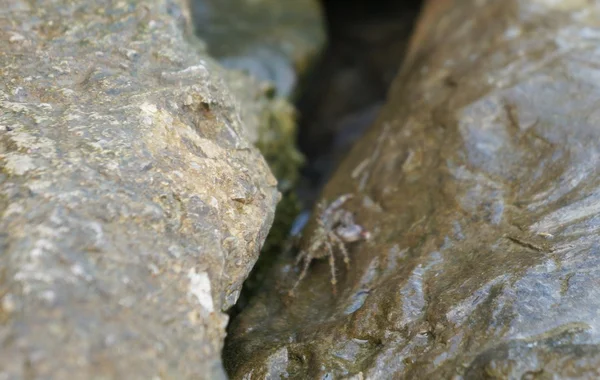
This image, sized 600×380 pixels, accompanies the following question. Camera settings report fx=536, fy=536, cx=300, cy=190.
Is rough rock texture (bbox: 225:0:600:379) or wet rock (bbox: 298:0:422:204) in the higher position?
rough rock texture (bbox: 225:0:600:379)

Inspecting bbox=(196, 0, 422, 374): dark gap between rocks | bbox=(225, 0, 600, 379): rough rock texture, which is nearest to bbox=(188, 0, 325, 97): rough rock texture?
bbox=(196, 0, 422, 374): dark gap between rocks

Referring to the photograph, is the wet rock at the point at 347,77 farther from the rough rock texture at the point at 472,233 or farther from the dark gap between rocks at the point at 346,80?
the rough rock texture at the point at 472,233

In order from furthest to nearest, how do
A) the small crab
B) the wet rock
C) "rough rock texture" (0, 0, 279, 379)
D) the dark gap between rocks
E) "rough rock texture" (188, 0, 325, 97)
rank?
1. the wet rock
2. the dark gap between rocks
3. "rough rock texture" (188, 0, 325, 97)
4. the small crab
5. "rough rock texture" (0, 0, 279, 379)

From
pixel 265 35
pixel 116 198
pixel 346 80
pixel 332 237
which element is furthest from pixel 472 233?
pixel 346 80

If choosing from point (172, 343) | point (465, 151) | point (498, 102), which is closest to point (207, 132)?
point (172, 343)

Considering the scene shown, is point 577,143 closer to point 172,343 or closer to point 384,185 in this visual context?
point 384,185

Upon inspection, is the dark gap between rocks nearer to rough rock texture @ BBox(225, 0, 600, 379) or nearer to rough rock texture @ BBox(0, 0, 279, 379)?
rough rock texture @ BBox(225, 0, 600, 379)

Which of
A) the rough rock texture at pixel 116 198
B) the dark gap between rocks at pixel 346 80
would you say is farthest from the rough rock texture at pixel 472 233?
the dark gap between rocks at pixel 346 80
